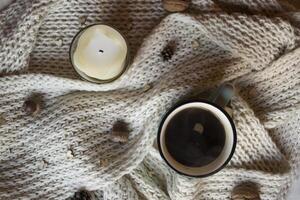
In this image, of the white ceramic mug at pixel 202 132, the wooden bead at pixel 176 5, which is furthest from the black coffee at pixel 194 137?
the wooden bead at pixel 176 5

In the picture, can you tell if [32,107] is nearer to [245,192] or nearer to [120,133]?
[120,133]

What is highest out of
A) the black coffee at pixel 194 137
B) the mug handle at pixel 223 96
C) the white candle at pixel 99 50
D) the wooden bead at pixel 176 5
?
the wooden bead at pixel 176 5

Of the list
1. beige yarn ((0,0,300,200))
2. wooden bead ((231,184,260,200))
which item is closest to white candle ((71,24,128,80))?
beige yarn ((0,0,300,200))

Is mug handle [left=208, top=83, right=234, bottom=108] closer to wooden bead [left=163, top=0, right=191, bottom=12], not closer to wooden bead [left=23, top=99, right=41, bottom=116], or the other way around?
wooden bead [left=163, top=0, right=191, bottom=12]

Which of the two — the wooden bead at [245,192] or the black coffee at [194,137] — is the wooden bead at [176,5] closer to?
the black coffee at [194,137]

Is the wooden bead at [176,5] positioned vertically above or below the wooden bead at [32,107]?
above

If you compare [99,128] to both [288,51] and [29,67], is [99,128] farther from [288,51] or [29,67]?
[288,51]
